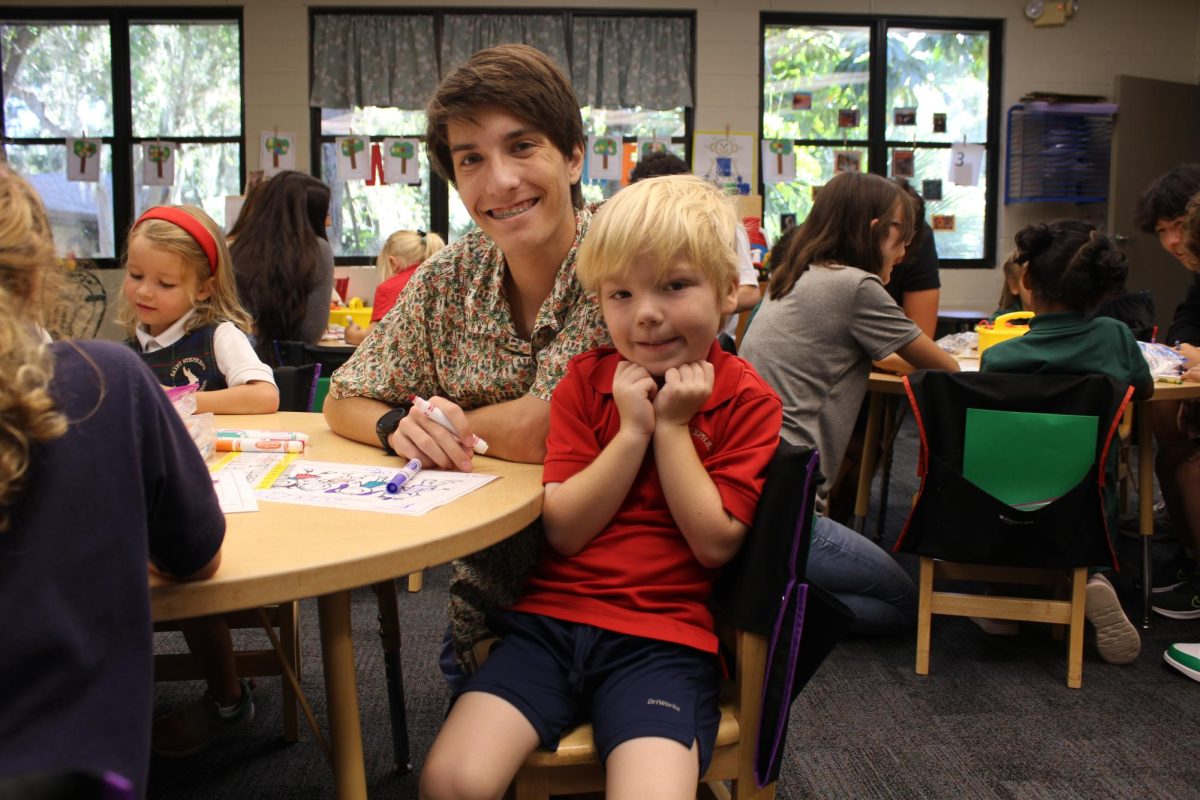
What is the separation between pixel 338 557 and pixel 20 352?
0.29m

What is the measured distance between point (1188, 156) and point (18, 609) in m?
7.28

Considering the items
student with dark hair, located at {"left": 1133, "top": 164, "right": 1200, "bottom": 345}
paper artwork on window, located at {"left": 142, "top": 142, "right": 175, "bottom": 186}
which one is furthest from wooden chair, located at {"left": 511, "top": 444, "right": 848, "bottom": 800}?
paper artwork on window, located at {"left": 142, "top": 142, "right": 175, "bottom": 186}

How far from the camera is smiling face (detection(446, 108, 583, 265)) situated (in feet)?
4.26

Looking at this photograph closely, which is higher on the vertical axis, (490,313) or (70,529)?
(490,313)

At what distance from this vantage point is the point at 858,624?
245 cm

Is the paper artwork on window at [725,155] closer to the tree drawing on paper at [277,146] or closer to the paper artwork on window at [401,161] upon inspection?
the paper artwork on window at [401,161]

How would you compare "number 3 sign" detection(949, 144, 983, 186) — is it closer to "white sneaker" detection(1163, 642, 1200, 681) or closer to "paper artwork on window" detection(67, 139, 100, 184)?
"white sneaker" detection(1163, 642, 1200, 681)

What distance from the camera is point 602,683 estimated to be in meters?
1.14

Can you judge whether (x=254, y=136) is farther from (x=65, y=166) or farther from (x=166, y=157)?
(x=65, y=166)

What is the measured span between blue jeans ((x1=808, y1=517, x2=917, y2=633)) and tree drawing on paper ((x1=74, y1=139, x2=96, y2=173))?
569 centimetres

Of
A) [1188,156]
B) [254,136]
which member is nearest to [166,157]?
[254,136]

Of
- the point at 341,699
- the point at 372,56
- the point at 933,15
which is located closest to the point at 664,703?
the point at 341,699

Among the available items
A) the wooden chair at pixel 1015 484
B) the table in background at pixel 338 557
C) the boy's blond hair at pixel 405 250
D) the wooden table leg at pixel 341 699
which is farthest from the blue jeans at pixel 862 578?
→ the boy's blond hair at pixel 405 250

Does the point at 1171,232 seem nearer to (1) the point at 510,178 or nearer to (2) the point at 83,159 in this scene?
(1) the point at 510,178
